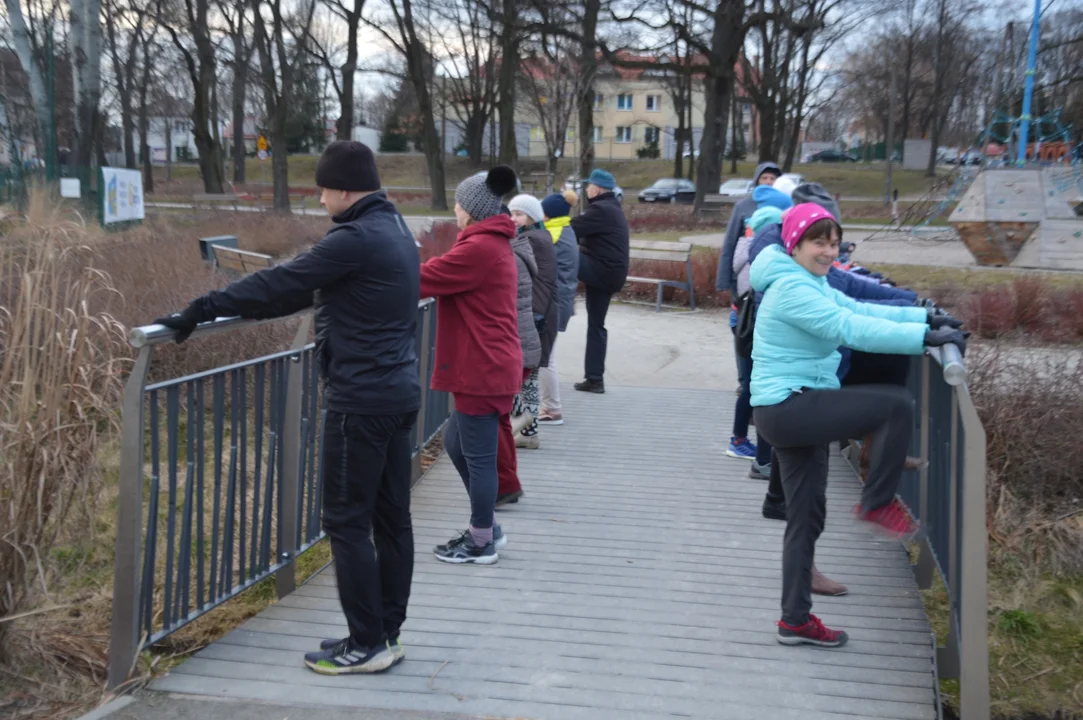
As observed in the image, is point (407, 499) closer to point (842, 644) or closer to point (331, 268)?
point (331, 268)

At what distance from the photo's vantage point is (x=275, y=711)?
351 centimetres

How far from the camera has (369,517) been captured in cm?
373

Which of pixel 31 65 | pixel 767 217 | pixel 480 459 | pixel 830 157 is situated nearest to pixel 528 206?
pixel 767 217

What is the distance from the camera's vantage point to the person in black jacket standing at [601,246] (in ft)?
27.9

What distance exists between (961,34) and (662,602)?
55566mm

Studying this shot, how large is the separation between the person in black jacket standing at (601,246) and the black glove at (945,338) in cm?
477

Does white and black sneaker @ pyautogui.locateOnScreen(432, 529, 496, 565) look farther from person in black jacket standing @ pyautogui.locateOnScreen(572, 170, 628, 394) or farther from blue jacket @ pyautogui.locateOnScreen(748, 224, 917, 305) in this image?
person in black jacket standing @ pyautogui.locateOnScreen(572, 170, 628, 394)

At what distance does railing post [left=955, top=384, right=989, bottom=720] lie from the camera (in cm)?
327

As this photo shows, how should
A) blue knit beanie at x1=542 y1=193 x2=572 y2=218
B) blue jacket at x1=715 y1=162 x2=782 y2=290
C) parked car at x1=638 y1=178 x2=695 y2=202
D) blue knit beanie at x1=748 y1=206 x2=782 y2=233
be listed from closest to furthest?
1. blue knit beanie at x1=748 y1=206 x2=782 y2=233
2. blue jacket at x1=715 y1=162 x2=782 y2=290
3. blue knit beanie at x1=542 y1=193 x2=572 y2=218
4. parked car at x1=638 y1=178 x2=695 y2=202

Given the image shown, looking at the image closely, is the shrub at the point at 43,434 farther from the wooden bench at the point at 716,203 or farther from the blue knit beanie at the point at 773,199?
the wooden bench at the point at 716,203

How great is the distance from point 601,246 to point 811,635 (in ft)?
16.1

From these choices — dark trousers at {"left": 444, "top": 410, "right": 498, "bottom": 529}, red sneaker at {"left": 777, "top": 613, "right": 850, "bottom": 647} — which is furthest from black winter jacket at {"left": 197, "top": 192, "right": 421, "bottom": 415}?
red sneaker at {"left": 777, "top": 613, "right": 850, "bottom": 647}

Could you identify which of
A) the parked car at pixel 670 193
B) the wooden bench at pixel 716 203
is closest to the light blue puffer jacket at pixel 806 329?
the wooden bench at pixel 716 203

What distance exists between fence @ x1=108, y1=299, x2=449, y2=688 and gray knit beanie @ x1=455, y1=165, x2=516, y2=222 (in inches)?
35.3
